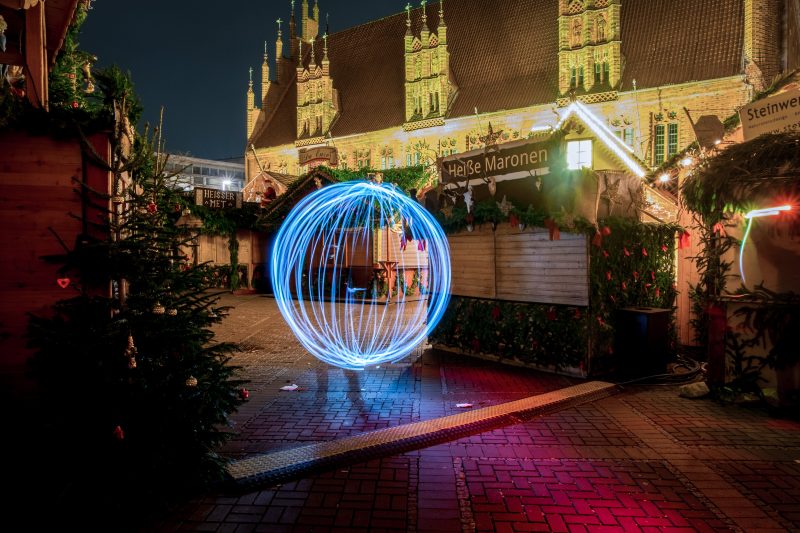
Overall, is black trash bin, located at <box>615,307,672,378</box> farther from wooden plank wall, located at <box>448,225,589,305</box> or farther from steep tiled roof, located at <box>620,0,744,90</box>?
steep tiled roof, located at <box>620,0,744,90</box>

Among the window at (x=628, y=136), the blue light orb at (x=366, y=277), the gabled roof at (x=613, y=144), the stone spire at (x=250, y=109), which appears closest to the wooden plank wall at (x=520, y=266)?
the blue light orb at (x=366, y=277)

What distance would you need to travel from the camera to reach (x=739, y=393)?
21.7 feet

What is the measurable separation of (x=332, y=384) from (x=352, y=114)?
34.7 metres

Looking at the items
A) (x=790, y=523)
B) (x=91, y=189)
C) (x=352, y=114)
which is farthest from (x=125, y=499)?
(x=352, y=114)

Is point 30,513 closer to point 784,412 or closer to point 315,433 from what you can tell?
point 315,433

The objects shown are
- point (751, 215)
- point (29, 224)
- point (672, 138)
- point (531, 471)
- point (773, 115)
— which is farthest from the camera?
point (672, 138)

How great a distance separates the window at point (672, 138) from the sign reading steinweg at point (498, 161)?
21353mm

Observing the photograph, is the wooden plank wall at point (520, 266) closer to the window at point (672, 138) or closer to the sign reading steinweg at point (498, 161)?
the sign reading steinweg at point (498, 161)

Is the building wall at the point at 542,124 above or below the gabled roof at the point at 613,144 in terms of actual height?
above

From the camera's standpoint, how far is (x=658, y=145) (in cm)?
2678

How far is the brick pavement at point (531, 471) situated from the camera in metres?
3.73

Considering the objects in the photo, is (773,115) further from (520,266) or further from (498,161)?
(520,266)

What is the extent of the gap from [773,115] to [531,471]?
558 centimetres

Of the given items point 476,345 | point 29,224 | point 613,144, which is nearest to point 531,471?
point 29,224
